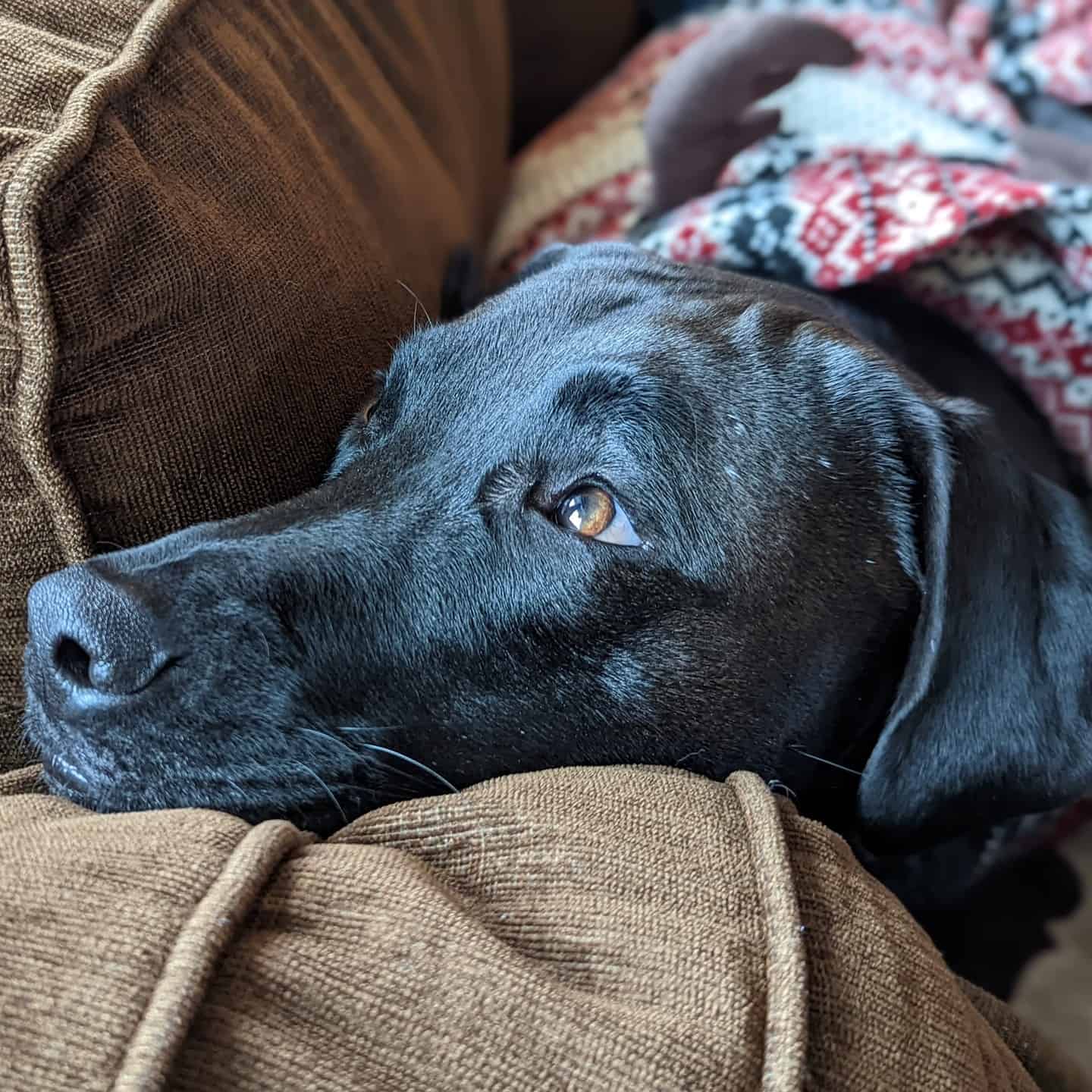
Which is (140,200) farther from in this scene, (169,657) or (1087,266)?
(1087,266)

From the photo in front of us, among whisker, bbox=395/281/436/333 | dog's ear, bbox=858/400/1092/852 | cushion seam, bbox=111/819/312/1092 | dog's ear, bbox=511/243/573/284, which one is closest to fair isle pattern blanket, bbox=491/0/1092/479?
dog's ear, bbox=511/243/573/284

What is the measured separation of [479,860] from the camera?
0.82 metres

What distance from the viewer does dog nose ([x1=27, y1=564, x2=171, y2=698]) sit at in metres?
0.97

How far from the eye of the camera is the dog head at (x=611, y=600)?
1029 millimetres

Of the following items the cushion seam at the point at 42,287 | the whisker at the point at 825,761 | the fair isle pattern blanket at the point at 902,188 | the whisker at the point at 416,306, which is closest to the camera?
the cushion seam at the point at 42,287

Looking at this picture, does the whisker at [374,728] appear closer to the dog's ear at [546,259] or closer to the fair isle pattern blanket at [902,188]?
the dog's ear at [546,259]

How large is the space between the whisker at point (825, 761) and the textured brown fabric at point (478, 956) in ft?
1.26

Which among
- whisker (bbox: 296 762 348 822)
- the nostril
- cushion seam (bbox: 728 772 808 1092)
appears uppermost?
cushion seam (bbox: 728 772 808 1092)

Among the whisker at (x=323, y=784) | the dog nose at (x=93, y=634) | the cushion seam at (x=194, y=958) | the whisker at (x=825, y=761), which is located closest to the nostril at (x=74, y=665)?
the dog nose at (x=93, y=634)

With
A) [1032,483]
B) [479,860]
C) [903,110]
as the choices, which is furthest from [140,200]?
[903,110]

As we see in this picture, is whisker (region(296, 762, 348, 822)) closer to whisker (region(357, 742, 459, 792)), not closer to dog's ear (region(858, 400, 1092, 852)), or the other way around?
whisker (region(357, 742, 459, 792))

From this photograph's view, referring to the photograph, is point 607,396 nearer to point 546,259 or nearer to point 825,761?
point 825,761

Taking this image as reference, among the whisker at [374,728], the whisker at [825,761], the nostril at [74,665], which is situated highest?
the nostril at [74,665]

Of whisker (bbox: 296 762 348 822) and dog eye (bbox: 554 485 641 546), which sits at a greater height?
dog eye (bbox: 554 485 641 546)
